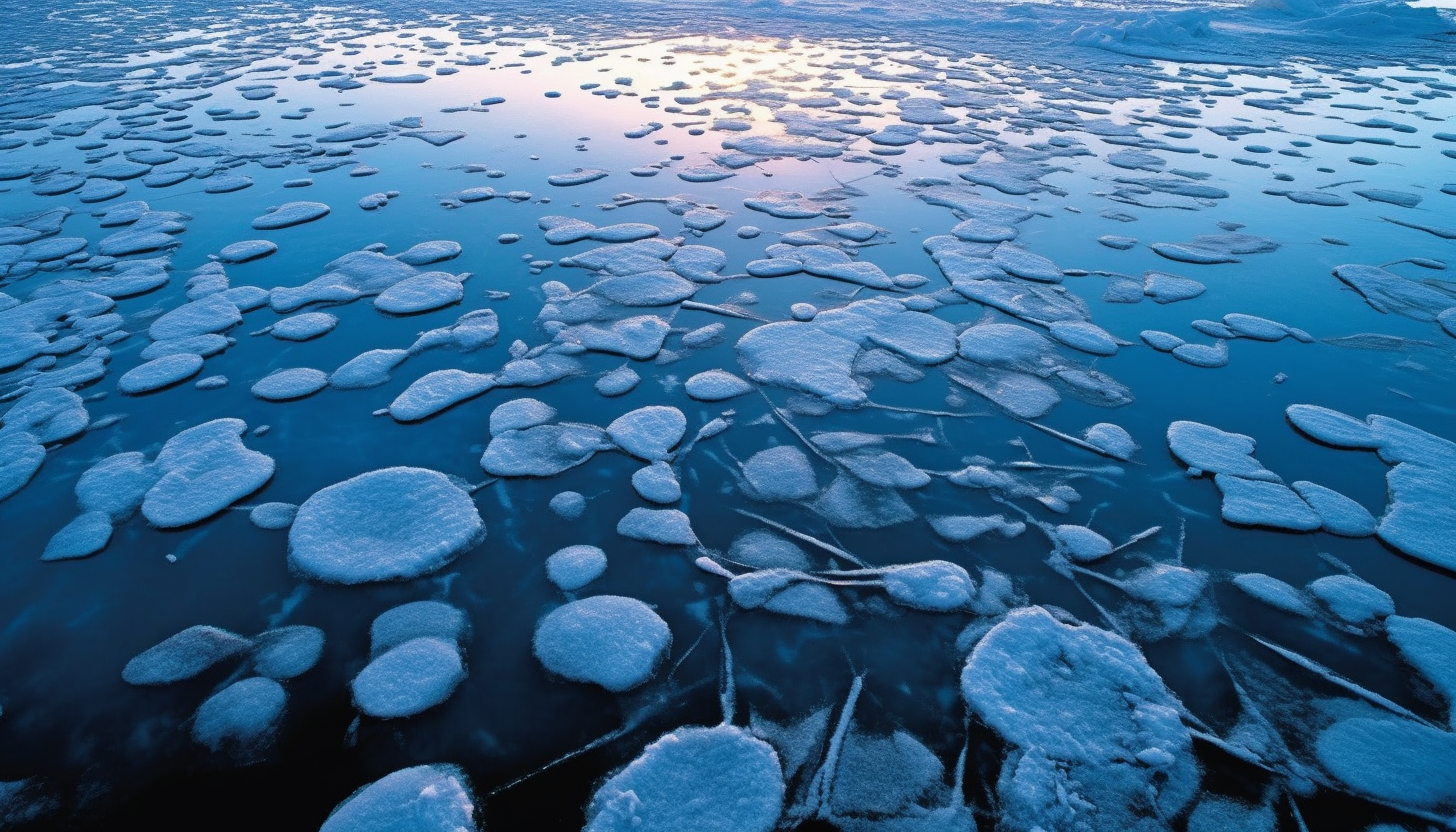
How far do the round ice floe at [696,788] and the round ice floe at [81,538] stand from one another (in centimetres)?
236

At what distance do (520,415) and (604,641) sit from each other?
148 centimetres

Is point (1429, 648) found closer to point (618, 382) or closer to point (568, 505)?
point (568, 505)

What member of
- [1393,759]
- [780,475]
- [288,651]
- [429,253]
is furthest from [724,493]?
[429,253]

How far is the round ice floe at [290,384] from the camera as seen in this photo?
3.48m

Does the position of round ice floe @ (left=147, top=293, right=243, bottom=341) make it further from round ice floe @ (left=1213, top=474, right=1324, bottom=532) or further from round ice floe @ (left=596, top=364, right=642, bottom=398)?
round ice floe @ (left=1213, top=474, right=1324, bottom=532)

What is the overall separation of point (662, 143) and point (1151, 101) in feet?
23.6

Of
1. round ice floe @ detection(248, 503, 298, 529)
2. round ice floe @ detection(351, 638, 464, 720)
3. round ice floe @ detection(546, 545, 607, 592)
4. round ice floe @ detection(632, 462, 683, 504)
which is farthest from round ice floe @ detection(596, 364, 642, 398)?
round ice floe @ detection(351, 638, 464, 720)

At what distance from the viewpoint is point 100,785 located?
1.90m

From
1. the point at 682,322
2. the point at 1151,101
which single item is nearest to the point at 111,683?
the point at 682,322

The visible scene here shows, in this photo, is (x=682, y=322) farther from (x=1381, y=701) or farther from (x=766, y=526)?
(x=1381, y=701)

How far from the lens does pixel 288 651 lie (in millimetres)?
2250

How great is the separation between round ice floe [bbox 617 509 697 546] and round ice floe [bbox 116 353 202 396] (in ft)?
9.05

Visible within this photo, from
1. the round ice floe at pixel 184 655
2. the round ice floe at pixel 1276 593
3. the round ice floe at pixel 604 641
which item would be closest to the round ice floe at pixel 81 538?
the round ice floe at pixel 184 655

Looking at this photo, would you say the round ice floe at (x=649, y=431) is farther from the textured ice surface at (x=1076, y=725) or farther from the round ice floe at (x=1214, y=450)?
the round ice floe at (x=1214, y=450)
